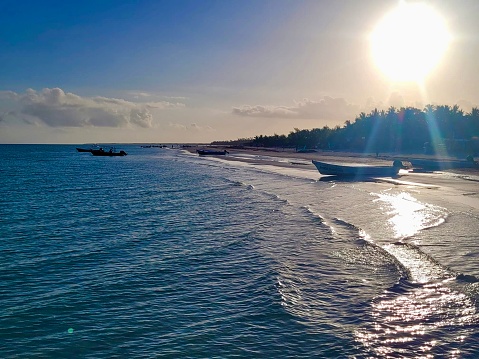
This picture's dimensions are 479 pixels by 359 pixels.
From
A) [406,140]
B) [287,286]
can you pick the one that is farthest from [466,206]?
[406,140]

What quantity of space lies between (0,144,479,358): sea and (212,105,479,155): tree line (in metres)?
67.7

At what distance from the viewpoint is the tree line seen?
8956 centimetres

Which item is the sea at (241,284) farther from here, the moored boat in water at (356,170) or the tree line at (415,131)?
the tree line at (415,131)

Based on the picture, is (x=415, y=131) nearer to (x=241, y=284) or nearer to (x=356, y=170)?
(x=356, y=170)

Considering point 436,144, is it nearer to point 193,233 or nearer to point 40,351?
point 193,233

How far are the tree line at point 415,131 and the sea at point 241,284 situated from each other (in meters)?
67.7

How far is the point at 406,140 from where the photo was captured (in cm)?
10188

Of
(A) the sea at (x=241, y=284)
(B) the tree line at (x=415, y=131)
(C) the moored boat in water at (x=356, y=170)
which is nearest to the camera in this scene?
(A) the sea at (x=241, y=284)

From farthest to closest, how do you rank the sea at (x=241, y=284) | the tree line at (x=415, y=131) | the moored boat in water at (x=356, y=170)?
1. the tree line at (x=415, y=131)
2. the moored boat in water at (x=356, y=170)
3. the sea at (x=241, y=284)

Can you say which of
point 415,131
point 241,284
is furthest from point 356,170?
point 415,131

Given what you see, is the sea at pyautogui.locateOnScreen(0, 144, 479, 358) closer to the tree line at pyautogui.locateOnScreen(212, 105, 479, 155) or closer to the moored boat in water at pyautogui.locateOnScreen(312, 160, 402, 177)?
the moored boat in water at pyautogui.locateOnScreen(312, 160, 402, 177)

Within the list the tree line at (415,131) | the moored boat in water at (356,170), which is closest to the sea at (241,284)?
the moored boat in water at (356,170)

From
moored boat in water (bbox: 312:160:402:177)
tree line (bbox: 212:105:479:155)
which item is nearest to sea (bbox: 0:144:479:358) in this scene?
moored boat in water (bbox: 312:160:402:177)

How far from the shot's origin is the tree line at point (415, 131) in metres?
89.6
